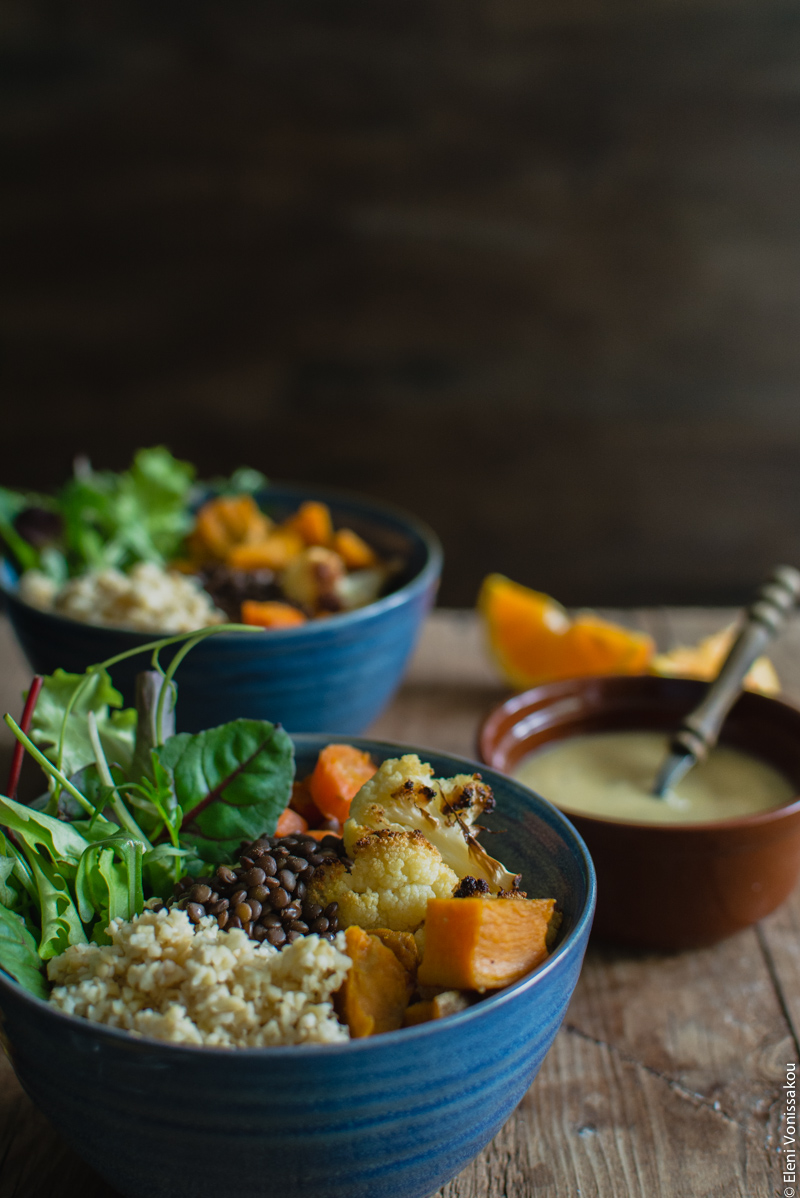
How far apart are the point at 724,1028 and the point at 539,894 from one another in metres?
0.37

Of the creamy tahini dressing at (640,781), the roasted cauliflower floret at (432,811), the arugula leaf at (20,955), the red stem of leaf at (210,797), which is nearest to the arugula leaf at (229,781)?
the red stem of leaf at (210,797)

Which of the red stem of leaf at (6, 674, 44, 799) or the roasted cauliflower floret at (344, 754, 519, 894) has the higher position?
the roasted cauliflower floret at (344, 754, 519, 894)

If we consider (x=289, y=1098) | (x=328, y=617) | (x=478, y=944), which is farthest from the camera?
(x=328, y=617)

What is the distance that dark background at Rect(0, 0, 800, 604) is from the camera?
3666 millimetres

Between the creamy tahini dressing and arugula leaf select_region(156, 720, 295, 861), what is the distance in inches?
18.2

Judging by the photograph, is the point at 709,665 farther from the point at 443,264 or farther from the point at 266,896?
the point at 443,264

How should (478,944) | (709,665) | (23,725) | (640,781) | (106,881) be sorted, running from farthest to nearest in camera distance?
1. (709,665)
2. (640,781)
3. (23,725)
4. (106,881)
5. (478,944)

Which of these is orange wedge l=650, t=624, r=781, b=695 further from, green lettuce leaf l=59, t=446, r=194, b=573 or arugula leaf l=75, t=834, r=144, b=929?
arugula leaf l=75, t=834, r=144, b=929

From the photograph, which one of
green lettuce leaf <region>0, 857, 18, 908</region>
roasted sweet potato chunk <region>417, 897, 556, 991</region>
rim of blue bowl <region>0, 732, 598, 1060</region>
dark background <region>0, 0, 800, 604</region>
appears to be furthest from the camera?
dark background <region>0, 0, 800, 604</region>

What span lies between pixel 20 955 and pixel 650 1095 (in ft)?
2.18

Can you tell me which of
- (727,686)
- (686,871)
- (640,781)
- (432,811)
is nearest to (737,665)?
(727,686)

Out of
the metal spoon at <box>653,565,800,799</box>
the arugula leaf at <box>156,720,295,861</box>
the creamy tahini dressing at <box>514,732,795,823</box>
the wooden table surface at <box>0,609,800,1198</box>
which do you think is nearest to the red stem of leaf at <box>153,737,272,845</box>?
the arugula leaf at <box>156,720,295,861</box>

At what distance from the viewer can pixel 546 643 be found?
1985 millimetres

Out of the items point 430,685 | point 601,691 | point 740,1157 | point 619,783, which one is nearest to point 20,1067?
point 740,1157
